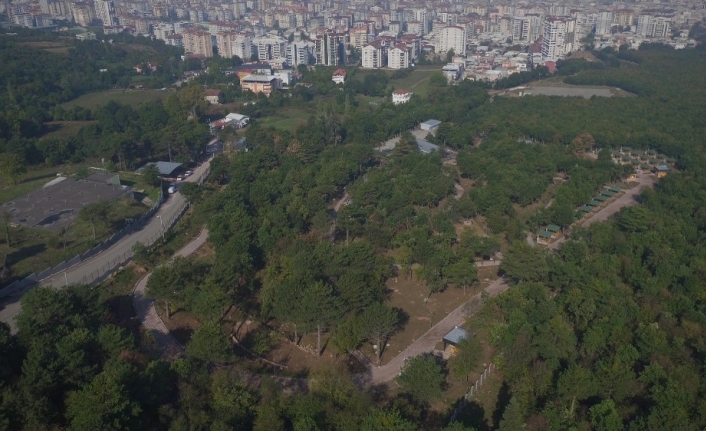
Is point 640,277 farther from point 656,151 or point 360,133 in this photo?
point 360,133

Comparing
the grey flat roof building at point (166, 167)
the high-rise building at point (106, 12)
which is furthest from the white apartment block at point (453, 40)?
the grey flat roof building at point (166, 167)

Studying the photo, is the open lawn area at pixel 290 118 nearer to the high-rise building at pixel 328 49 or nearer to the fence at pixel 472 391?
the high-rise building at pixel 328 49

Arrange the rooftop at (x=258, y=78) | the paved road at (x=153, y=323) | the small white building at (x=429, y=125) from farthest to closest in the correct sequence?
the rooftop at (x=258, y=78) < the small white building at (x=429, y=125) < the paved road at (x=153, y=323)

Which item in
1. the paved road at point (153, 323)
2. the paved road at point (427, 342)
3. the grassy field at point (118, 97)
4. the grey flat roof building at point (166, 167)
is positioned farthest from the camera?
the grassy field at point (118, 97)

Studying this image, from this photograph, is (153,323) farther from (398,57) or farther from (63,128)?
(398,57)

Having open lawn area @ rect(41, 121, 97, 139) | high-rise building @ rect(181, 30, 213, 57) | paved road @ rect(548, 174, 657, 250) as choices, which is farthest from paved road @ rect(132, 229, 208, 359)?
high-rise building @ rect(181, 30, 213, 57)

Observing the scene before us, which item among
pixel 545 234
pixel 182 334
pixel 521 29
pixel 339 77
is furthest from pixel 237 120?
pixel 521 29

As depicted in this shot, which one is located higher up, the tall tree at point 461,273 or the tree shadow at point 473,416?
the tall tree at point 461,273
